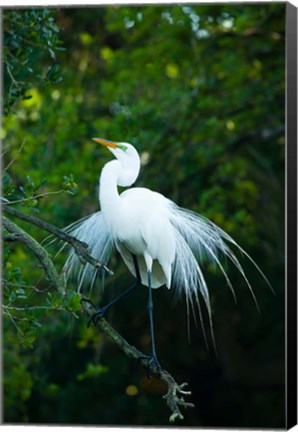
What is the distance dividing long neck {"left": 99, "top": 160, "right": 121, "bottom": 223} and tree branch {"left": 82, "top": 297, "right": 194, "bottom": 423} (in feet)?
1.16

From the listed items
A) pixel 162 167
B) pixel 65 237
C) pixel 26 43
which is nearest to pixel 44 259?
pixel 65 237

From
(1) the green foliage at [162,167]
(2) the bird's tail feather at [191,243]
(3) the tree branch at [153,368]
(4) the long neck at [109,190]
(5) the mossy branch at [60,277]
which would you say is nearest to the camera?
(3) the tree branch at [153,368]

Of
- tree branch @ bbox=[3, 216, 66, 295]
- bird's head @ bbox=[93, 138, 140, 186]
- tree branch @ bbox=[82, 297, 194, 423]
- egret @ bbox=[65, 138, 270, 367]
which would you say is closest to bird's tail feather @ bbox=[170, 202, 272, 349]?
egret @ bbox=[65, 138, 270, 367]

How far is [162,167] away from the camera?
4.96 meters

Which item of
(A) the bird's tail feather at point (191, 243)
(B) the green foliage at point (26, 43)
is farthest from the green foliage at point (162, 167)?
(A) the bird's tail feather at point (191, 243)

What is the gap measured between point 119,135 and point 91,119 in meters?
1.67

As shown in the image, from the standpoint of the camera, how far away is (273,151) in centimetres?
645

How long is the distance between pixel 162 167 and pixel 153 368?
2.37 metres

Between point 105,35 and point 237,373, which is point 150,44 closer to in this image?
point 105,35

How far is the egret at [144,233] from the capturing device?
3.03m

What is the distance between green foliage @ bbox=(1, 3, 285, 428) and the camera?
4719 mm

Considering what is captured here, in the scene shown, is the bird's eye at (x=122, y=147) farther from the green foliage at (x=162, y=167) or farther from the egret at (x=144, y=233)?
the green foliage at (x=162, y=167)

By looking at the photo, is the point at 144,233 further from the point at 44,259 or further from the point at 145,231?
the point at 44,259

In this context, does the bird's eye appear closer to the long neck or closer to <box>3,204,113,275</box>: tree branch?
the long neck
